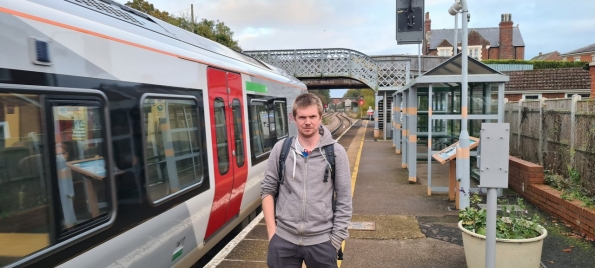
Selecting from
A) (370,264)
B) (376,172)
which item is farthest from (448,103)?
(370,264)

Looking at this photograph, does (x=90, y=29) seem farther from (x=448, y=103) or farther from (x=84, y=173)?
(x=448, y=103)

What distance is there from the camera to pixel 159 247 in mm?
3670

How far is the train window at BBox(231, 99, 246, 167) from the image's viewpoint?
560cm

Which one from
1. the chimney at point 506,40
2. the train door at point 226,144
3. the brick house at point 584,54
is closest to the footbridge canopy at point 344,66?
the train door at point 226,144

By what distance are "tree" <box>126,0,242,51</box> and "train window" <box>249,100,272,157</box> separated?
65.0ft

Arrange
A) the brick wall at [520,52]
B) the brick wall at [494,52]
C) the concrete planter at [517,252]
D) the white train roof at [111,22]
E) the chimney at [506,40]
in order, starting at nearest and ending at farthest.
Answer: the white train roof at [111,22]
the concrete planter at [517,252]
the chimney at [506,40]
the brick wall at [520,52]
the brick wall at [494,52]

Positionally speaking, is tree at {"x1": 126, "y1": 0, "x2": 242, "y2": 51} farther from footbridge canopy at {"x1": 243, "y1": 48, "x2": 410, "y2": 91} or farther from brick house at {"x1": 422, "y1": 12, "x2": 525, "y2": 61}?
brick house at {"x1": 422, "y1": 12, "x2": 525, "y2": 61}

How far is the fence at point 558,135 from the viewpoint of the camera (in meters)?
6.05

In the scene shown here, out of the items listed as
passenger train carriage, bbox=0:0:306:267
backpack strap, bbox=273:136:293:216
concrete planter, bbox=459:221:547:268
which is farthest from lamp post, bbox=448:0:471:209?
backpack strap, bbox=273:136:293:216

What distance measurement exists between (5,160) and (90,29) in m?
1.09

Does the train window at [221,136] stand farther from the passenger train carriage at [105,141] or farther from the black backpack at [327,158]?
the black backpack at [327,158]

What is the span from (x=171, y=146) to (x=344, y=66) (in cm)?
1980

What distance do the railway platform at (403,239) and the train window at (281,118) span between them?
1.83 m

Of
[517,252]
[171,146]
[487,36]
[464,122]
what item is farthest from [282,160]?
[487,36]
